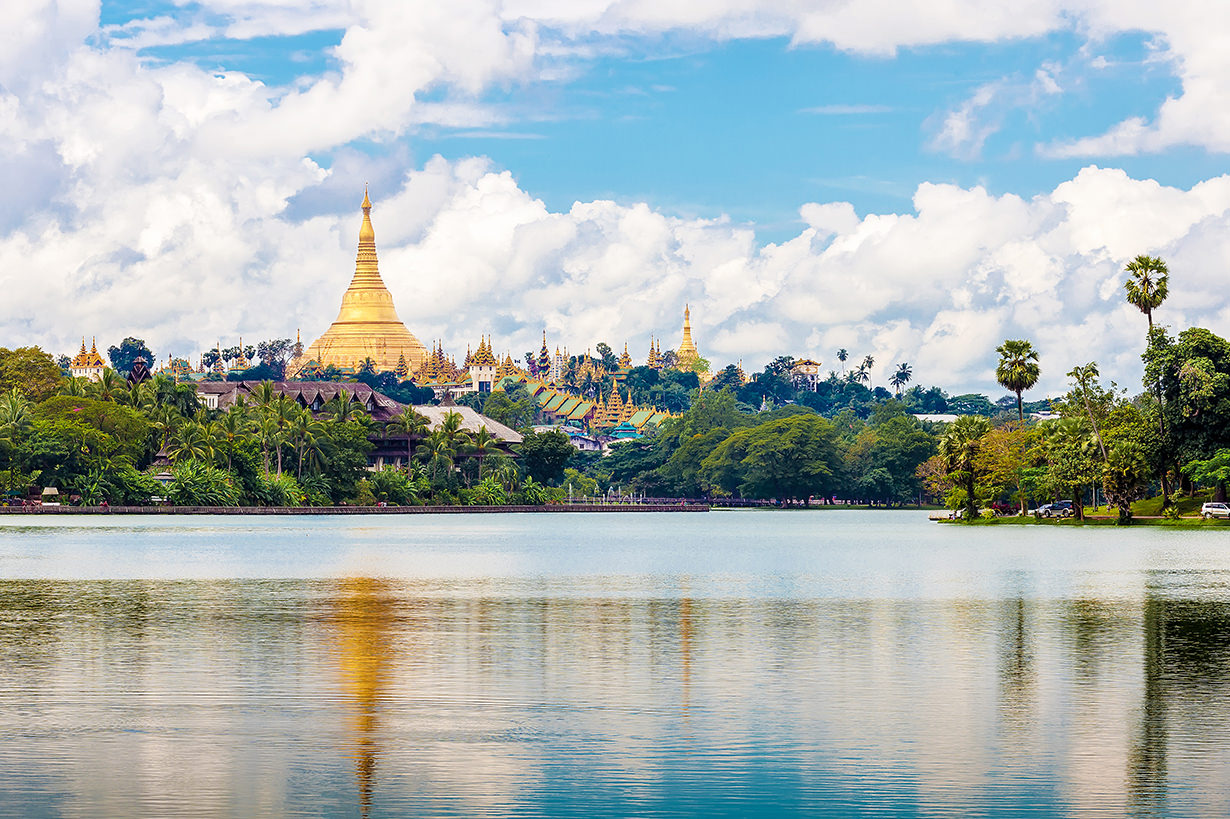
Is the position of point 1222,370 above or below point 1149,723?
above

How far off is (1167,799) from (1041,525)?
74297 mm

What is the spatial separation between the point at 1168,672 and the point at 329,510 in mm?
90877

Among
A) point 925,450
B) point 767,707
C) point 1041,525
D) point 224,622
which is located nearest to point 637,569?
point 224,622

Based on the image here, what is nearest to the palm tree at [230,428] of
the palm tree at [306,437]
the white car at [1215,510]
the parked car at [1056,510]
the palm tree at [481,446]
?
the palm tree at [306,437]

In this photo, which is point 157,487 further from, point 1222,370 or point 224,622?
point 224,622

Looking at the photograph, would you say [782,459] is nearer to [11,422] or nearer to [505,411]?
[505,411]

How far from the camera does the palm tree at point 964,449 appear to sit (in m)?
90.6

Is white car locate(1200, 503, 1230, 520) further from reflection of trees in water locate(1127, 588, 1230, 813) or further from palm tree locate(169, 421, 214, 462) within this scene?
palm tree locate(169, 421, 214, 462)

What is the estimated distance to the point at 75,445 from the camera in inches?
3738

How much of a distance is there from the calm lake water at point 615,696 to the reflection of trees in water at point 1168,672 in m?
0.07

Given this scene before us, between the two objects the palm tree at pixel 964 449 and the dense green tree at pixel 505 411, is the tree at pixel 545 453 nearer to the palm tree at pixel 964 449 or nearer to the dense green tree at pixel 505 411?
the dense green tree at pixel 505 411

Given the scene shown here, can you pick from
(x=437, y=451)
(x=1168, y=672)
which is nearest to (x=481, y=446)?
(x=437, y=451)

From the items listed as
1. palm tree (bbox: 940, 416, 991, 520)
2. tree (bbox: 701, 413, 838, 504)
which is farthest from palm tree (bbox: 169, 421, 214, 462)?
tree (bbox: 701, 413, 838, 504)

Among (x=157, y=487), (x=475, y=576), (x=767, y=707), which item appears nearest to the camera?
(x=767, y=707)
